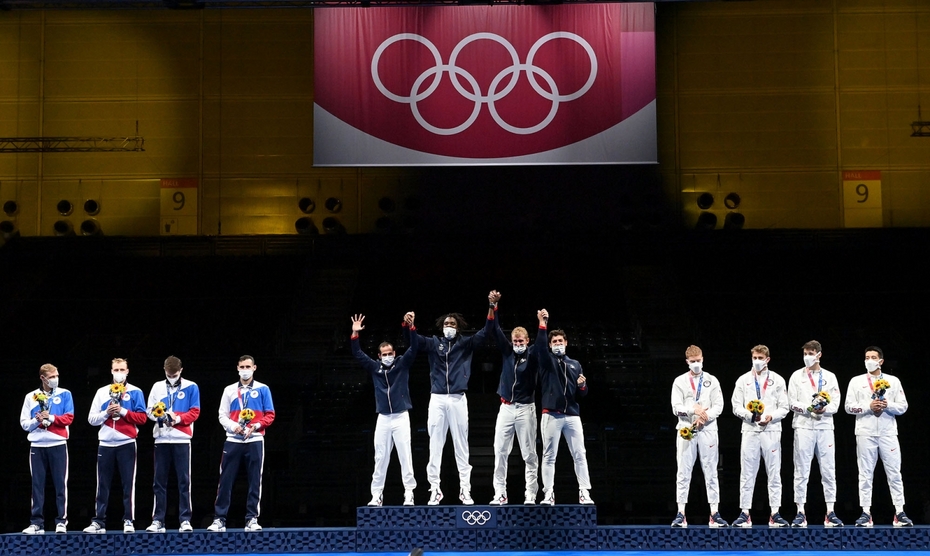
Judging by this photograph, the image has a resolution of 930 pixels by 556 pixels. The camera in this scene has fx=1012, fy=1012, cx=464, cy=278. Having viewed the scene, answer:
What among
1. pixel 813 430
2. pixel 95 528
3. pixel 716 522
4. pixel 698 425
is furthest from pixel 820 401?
pixel 95 528

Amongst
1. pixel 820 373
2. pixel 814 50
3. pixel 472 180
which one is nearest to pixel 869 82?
pixel 814 50

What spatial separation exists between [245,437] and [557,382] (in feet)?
11.3

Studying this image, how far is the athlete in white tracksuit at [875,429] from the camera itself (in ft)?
35.5

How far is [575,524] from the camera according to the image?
35.2 feet

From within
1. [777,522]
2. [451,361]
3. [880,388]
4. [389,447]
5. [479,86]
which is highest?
[479,86]

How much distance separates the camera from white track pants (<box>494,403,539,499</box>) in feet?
36.4

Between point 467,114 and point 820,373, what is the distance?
20.9 feet

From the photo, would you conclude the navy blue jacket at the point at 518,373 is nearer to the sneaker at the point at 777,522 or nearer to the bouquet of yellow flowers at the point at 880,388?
the sneaker at the point at 777,522

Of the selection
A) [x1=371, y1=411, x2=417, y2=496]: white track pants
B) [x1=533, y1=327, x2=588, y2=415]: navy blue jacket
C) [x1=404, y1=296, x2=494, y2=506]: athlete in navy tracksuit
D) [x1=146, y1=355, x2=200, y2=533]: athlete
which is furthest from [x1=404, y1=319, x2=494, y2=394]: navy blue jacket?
[x1=146, y1=355, x2=200, y2=533]: athlete

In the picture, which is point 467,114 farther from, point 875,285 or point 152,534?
point 875,285

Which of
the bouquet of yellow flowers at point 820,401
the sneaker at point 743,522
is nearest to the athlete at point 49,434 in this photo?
the sneaker at point 743,522

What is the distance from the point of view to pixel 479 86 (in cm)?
1473

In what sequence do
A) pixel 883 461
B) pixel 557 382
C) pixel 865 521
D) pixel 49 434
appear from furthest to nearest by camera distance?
pixel 557 382 < pixel 49 434 < pixel 883 461 < pixel 865 521

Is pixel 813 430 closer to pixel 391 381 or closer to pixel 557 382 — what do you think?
pixel 557 382
